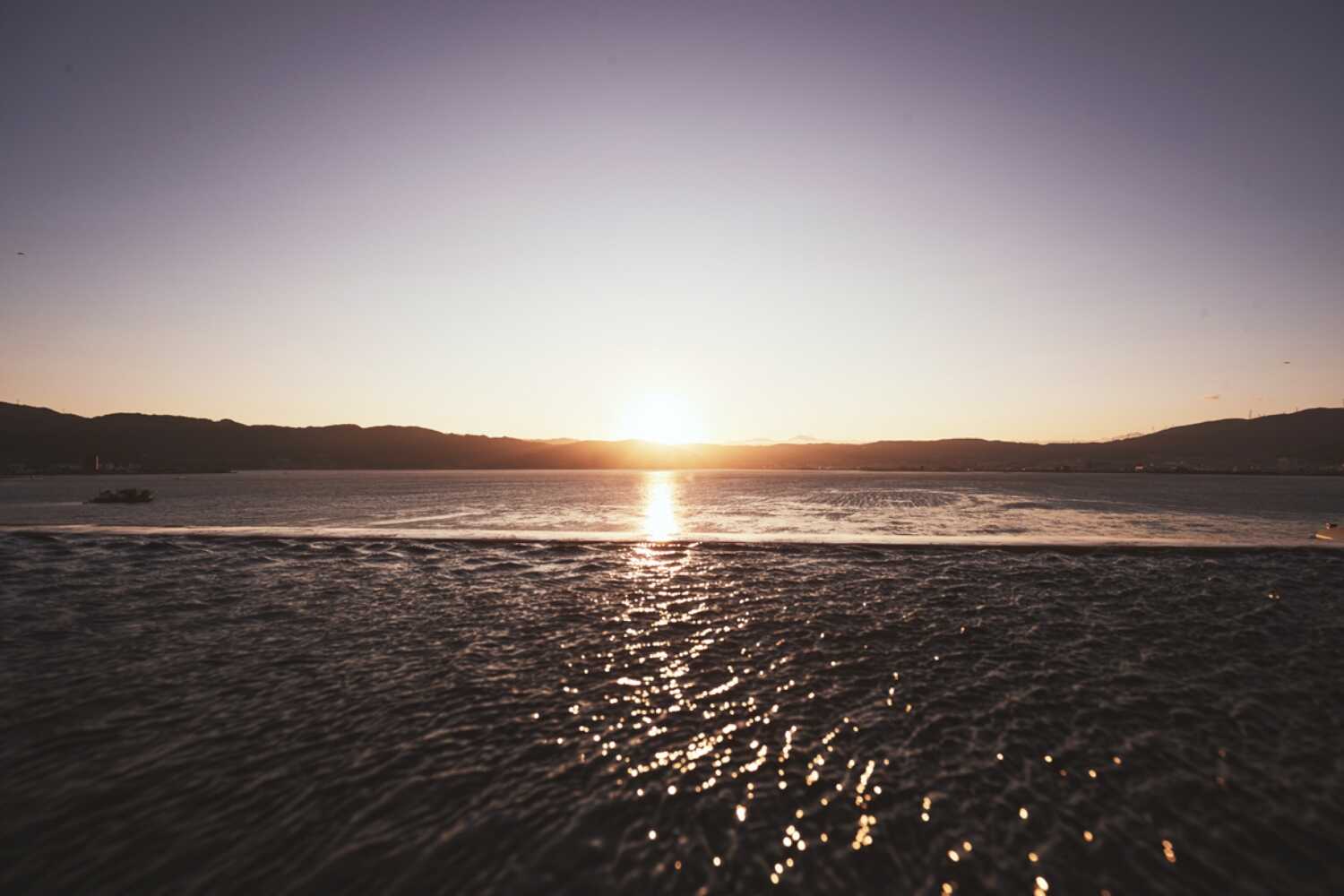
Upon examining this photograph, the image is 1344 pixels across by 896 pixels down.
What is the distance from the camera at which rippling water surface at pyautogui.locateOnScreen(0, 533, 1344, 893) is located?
6043 millimetres

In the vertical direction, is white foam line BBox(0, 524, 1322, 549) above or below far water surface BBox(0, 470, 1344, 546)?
above

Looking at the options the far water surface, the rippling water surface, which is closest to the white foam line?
the far water surface

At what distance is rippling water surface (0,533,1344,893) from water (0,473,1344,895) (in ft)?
0.16

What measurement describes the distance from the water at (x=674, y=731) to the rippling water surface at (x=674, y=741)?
0.16 feet

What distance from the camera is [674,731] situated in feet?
29.2

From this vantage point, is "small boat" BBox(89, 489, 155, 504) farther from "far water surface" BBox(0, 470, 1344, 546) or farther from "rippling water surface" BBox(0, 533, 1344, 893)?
"rippling water surface" BBox(0, 533, 1344, 893)

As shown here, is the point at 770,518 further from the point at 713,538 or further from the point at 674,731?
the point at 674,731

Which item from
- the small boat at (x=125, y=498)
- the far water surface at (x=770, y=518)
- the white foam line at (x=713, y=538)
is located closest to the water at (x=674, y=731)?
the white foam line at (x=713, y=538)

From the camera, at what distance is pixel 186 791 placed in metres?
7.23

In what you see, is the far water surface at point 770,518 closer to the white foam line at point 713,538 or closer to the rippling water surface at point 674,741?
the white foam line at point 713,538

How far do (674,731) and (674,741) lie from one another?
1.00 ft

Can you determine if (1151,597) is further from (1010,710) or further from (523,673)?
(523,673)

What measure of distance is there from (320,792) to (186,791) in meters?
1.58

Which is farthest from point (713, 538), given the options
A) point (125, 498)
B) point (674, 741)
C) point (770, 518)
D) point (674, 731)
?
point (125, 498)
